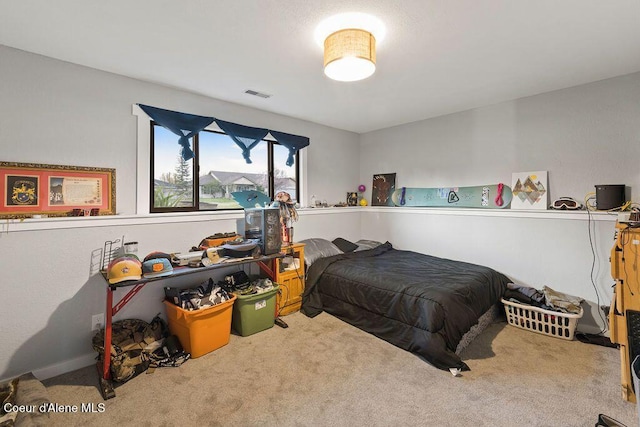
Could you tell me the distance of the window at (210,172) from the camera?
2.92m

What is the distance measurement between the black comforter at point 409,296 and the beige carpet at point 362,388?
0.19 meters

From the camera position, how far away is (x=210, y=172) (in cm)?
331

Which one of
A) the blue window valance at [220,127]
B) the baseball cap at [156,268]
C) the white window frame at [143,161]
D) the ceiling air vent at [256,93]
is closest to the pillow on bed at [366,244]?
the blue window valance at [220,127]

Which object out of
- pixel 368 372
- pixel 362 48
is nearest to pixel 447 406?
pixel 368 372

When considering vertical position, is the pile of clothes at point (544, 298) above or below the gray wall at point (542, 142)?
below

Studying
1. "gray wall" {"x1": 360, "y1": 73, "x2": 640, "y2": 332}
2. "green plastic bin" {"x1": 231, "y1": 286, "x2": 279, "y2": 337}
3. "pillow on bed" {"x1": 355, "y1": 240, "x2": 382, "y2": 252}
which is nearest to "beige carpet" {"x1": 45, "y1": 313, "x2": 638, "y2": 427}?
"green plastic bin" {"x1": 231, "y1": 286, "x2": 279, "y2": 337}

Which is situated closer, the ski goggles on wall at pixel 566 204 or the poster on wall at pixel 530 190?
the ski goggles on wall at pixel 566 204

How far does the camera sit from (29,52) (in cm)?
215

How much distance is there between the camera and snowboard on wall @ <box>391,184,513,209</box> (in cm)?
340

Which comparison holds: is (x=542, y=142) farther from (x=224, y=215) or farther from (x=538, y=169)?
(x=224, y=215)

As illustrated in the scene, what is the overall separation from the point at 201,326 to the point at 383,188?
3302 millimetres

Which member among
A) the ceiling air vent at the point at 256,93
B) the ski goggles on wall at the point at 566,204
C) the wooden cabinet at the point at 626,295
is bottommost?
the wooden cabinet at the point at 626,295

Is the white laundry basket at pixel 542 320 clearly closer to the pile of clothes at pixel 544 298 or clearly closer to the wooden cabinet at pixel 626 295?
the pile of clothes at pixel 544 298

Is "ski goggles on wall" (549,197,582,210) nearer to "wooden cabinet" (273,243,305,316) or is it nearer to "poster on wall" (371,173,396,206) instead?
"poster on wall" (371,173,396,206)
